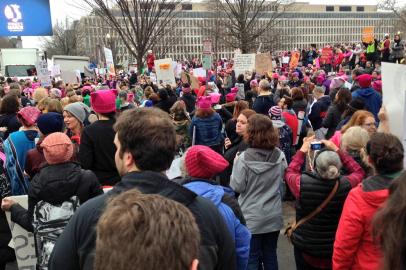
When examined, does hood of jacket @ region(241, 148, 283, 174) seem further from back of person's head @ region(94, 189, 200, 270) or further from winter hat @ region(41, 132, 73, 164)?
back of person's head @ region(94, 189, 200, 270)

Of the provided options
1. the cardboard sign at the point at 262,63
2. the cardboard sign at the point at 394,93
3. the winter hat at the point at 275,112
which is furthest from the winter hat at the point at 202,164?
the cardboard sign at the point at 262,63

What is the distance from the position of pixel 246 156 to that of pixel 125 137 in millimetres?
2146

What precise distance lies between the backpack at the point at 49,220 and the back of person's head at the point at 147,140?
1.06 meters

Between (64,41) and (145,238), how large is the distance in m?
61.7

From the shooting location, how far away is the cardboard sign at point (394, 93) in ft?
13.3

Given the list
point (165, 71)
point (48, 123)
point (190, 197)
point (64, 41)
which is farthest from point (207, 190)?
point (64, 41)

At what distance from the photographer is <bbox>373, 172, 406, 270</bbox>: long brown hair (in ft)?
4.14

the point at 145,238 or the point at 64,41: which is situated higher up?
the point at 64,41

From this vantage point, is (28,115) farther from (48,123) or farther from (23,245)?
(23,245)

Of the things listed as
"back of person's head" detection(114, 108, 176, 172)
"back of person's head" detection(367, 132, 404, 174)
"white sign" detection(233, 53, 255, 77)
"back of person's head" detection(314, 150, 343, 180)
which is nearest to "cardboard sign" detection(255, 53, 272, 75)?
"white sign" detection(233, 53, 255, 77)

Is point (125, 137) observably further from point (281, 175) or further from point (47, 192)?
point (281, 175)

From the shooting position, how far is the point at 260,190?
4117 mm

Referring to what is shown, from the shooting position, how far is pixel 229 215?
2.65 metres

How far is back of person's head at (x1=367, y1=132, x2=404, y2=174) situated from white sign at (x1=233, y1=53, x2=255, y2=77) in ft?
38.4
